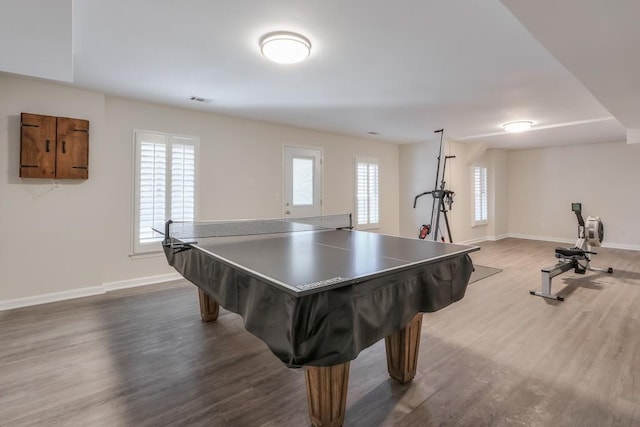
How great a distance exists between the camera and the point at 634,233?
6465 mm

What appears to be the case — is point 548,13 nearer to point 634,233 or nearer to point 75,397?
point 75,397

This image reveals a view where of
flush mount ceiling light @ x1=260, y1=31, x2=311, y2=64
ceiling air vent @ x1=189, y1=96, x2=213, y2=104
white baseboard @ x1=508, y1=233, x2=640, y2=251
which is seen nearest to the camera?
flush mount ceiling light @ x1=260, y1=31, x2=311, y2=64

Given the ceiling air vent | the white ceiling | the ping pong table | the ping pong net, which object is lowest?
the ping pong table

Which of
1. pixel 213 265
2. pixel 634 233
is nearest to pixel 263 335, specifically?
pixel 213 265

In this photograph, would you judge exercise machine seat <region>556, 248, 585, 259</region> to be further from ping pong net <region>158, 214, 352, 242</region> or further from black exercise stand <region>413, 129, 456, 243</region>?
ping pong net <region>158, 214, 352, 242</region>

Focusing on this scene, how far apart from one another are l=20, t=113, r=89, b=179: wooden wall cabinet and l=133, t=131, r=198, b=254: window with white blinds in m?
0.57

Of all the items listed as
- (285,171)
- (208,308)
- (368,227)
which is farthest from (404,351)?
(368,227)

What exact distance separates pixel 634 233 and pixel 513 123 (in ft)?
13.6

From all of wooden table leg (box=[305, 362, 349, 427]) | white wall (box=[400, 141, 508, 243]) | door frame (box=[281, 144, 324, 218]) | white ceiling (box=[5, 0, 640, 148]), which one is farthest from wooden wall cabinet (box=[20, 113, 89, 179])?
white wall (box=[400, 141, 508, 243])

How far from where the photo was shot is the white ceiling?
1.99 m

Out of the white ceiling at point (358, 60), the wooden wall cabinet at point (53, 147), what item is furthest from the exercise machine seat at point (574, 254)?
the wooden wall cabinet at point (53, 147)

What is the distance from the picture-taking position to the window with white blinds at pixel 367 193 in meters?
6.41

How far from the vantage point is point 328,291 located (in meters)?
1.23

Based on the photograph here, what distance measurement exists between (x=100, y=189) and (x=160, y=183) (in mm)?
647
